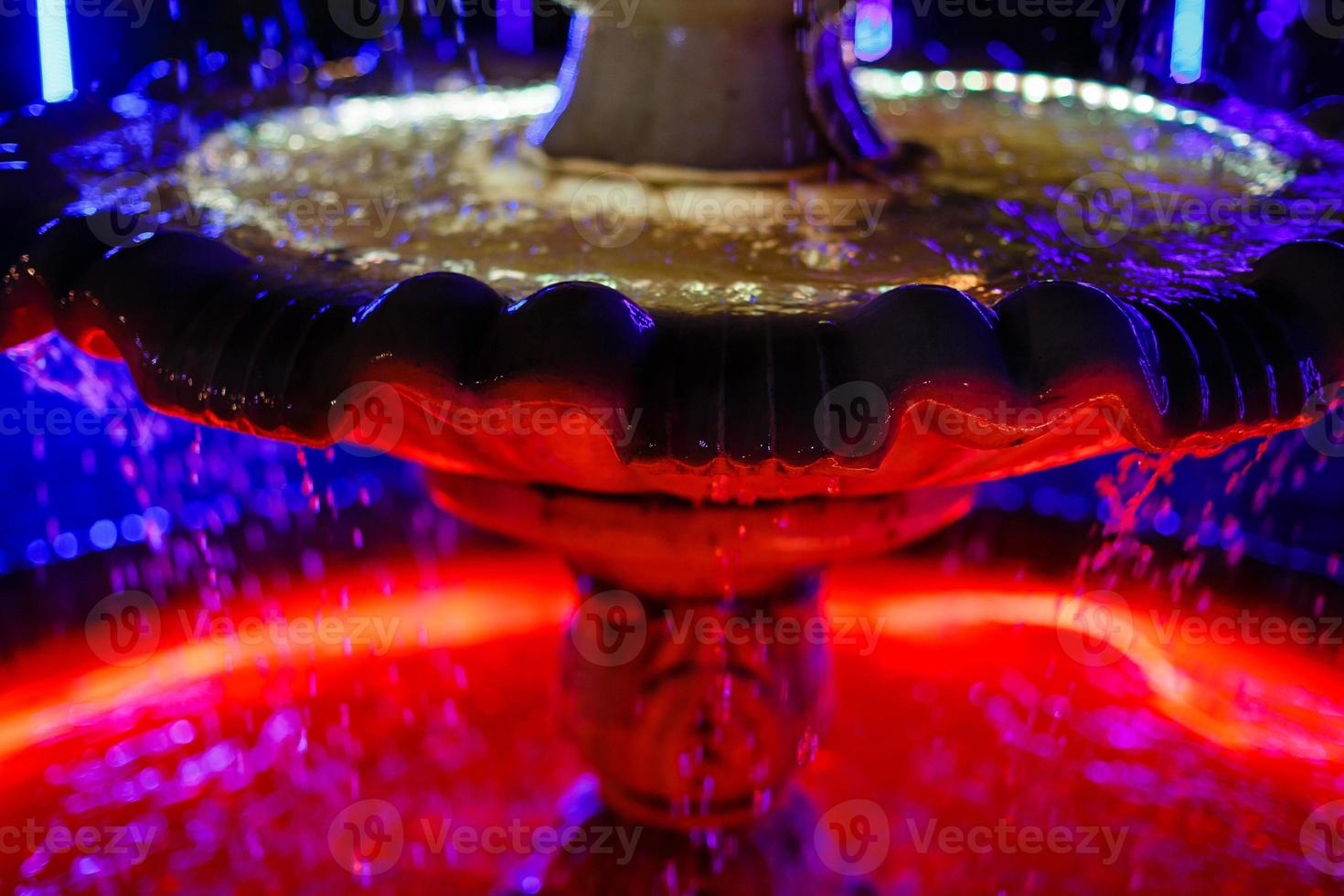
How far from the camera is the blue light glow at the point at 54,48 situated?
A: 4.03 metres

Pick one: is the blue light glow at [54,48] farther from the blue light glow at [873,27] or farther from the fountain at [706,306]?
the blue light glow at [873,27]

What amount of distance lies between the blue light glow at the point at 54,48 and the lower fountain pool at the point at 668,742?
1.94 meters

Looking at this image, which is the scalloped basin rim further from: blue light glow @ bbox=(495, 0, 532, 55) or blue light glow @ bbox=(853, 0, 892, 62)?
blue light glow @ bbox=(853, 0, 892, 62)

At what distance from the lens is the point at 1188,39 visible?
4410 millimetres

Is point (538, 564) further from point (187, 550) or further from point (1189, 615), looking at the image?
point (1189, 615)

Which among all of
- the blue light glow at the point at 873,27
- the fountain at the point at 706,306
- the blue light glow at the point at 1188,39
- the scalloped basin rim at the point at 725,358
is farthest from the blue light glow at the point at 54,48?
the blue light glow at the point at 1188,39

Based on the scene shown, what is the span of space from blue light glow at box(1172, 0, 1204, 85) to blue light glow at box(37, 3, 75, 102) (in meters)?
3.41

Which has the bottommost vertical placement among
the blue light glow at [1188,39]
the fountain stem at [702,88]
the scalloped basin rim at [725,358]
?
the blue light glow at [1188,39]

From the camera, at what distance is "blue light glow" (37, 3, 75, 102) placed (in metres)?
4.03

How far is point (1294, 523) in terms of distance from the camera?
3.79 metres

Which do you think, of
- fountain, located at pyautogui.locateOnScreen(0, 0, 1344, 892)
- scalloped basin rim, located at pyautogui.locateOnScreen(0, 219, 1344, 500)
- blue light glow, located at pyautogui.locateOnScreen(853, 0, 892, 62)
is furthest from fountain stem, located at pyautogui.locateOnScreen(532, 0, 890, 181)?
blue light glow, located at pyautogui.locateOnScreen(853, 0, 892, 62)

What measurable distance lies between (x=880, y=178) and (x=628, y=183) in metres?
0.33

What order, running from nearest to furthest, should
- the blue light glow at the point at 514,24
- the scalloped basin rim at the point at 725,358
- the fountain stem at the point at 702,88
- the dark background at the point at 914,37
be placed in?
the scalloped basin rim at the point at 725,358 < the fountain stem at the point at 702,88 < the dark background at the point at 914,37 < the blue light glow at the point at 514,24

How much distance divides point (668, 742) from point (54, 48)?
3.27m
